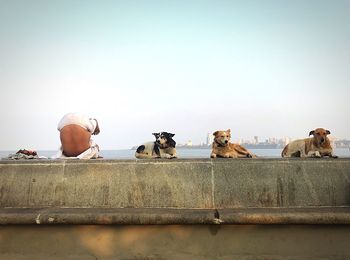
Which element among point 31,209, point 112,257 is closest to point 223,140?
point 112,257

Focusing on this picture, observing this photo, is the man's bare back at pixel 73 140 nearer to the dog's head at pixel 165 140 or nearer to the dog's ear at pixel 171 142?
the dog's head at pixel 165 140

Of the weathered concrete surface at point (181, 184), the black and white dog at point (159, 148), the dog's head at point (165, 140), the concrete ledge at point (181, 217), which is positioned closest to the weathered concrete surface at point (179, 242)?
A: the concrete ledge at point (181, 217)

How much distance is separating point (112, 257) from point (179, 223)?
3.25 feet

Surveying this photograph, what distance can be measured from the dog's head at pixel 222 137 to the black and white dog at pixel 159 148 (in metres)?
0.95

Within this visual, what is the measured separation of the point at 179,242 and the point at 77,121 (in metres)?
3.30

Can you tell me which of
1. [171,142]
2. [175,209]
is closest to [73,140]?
[171,142]

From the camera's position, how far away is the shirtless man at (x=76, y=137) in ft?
19.4

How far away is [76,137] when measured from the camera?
5.95 m

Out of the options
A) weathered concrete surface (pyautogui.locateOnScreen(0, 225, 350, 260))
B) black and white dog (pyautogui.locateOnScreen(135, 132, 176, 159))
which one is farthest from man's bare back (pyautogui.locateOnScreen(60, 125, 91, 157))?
weathered concrete surface (pyautogui.locateOnScreen(0, 225, 350, 260))

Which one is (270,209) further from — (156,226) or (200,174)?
(156,226)

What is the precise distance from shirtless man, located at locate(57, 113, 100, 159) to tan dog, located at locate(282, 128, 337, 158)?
4320 millimetres

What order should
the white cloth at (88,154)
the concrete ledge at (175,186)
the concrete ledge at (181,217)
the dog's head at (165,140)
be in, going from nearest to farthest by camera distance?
the concrete ledge at (181,217) < the concrete ledge at (175,186) < the white cloth at (88,154) < the dog's head at (165,140)

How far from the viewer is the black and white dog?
668 centimetres

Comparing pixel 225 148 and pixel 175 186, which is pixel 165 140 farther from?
pixel 175 186
